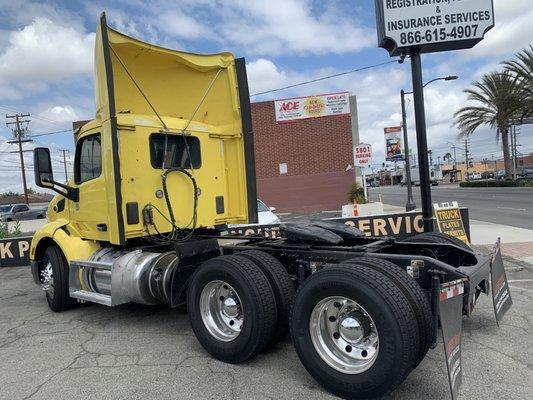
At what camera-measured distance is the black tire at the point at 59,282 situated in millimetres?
6473

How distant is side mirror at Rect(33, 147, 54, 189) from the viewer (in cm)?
609

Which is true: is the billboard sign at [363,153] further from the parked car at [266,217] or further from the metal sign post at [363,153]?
the parked car at [266,217]

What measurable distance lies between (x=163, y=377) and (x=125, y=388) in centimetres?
34

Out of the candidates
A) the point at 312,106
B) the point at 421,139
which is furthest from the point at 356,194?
the point at 421,139

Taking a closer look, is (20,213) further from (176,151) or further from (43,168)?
(176,151)

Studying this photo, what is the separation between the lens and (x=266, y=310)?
13.9 feet

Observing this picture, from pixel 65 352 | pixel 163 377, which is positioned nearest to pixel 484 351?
pixel 163 377

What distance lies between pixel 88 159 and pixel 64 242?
4.00 feet

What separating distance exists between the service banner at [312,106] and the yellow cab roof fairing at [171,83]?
2268 cm

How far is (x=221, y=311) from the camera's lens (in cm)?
476

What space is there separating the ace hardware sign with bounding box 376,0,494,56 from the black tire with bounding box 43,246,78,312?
18.5ft

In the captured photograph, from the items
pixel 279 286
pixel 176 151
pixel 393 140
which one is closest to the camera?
pixel 279 286

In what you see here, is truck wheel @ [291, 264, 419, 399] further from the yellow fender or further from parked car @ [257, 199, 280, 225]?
parked car @ [257, 199, 280, 225]

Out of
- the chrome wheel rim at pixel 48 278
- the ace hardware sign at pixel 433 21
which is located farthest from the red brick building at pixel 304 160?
the chrome wheel rim at pixel 48 278
